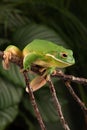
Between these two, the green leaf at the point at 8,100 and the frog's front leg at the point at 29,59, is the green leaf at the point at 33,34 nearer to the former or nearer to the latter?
the green leaf at the point at 8,100

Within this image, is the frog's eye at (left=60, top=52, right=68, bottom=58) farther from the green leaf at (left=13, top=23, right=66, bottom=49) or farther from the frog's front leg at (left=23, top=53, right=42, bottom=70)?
the green leaf at (left=13, top=23, right=66, bottom=49)

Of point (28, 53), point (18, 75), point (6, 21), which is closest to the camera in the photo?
point (28, 53)

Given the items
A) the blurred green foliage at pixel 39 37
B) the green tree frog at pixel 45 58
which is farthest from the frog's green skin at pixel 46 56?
the blurred green foliage at pixel 39 37

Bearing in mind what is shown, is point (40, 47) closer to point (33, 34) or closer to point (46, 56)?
point (46, 56)

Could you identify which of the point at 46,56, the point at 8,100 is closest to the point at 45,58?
the point at 46,56

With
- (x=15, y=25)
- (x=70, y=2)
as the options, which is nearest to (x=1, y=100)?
(x=15, y=25)

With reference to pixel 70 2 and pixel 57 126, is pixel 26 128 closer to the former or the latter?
pixel 57 126
